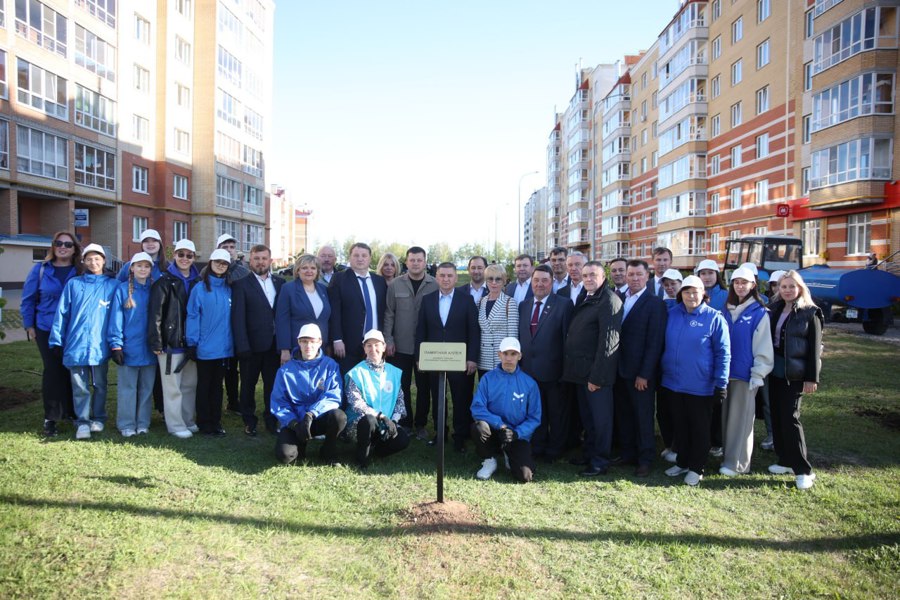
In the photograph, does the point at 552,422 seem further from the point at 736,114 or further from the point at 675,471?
the point at 736,114

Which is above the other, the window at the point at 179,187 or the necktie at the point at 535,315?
the window at the point at 179,187

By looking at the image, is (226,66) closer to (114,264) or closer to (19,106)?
(19,106)

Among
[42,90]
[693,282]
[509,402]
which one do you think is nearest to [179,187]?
[42,90]

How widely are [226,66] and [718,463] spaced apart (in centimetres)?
4731

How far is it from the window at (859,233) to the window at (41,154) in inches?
1592

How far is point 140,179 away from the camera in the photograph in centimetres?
3781

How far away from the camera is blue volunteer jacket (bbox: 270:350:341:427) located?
6238 millimetres

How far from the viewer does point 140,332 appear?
6.76 m

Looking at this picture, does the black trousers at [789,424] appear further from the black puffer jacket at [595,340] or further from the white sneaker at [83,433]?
the white sneaker at [83,433]

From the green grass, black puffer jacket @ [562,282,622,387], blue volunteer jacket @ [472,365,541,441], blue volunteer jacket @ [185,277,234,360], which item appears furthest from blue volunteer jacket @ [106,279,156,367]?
black puffer jacket @ [562,282,622,387]

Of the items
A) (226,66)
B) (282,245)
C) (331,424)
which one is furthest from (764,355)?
(282,245)

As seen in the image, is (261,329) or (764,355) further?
(261,329)

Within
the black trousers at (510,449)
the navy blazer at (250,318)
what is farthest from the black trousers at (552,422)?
the navy blazer at (250,318)

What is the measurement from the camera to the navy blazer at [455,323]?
22.4ft
